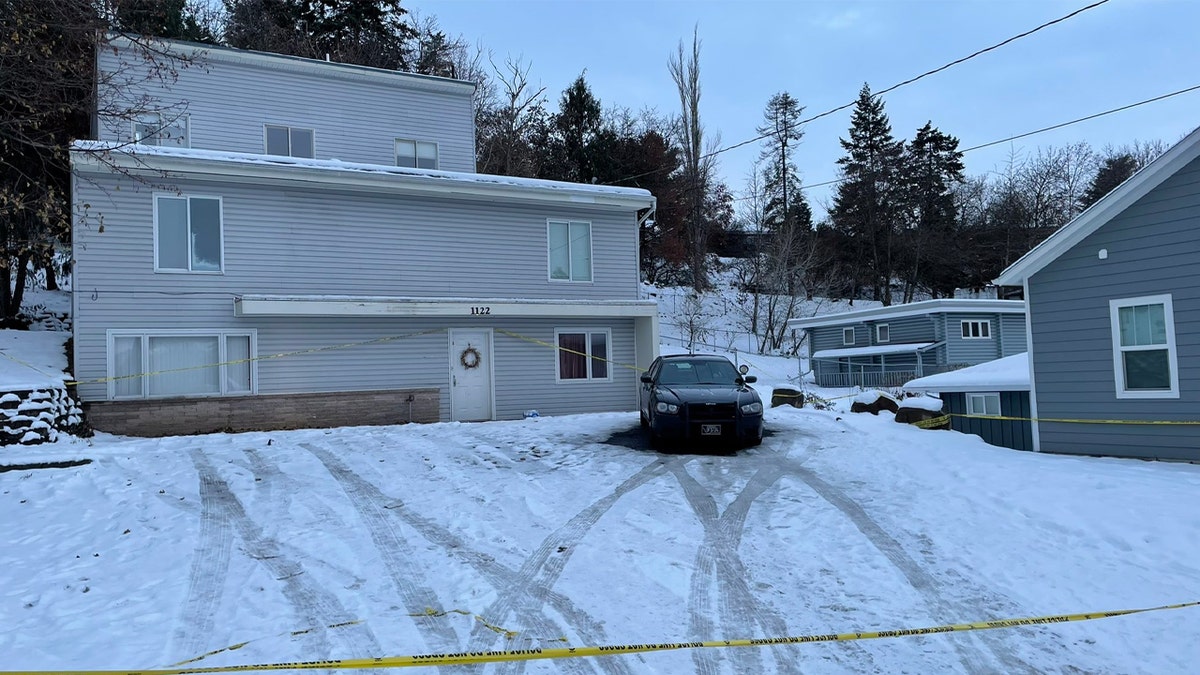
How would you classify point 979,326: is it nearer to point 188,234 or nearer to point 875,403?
point 875,403

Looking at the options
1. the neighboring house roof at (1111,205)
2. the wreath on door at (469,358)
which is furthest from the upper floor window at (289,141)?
the neighboring house roof at (1111,205)

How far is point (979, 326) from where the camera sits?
33.6 m

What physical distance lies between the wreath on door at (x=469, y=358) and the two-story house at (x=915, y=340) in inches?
799

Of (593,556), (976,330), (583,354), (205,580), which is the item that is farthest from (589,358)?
(976,330)

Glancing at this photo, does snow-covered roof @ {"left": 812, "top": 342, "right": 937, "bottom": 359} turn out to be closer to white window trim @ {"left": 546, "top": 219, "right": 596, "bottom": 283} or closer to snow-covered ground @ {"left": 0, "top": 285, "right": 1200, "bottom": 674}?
white window trim @ {"left": 546, "top": 219, "right": 596, "bottom": 283}

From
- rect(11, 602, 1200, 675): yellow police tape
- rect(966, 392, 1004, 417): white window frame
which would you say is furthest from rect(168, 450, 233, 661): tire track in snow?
rect(966, 392, 1004, 417): white window frame

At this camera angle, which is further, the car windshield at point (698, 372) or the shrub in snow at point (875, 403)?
the shrub in snow at point (875, 403)

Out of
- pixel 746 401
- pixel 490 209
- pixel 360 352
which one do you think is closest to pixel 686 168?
pixel 490 209

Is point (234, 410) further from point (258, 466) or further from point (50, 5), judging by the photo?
point (50, 5)

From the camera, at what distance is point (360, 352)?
1725 centimetres

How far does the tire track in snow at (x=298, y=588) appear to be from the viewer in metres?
5.28

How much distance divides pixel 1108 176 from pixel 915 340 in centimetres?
2619

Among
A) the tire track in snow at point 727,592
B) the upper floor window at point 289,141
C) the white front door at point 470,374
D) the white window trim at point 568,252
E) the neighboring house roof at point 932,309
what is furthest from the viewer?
the neighboring house roof at point 932,309

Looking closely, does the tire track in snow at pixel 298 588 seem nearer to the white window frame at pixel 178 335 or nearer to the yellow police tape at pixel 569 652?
the yellow police tape at pixel 569 652
